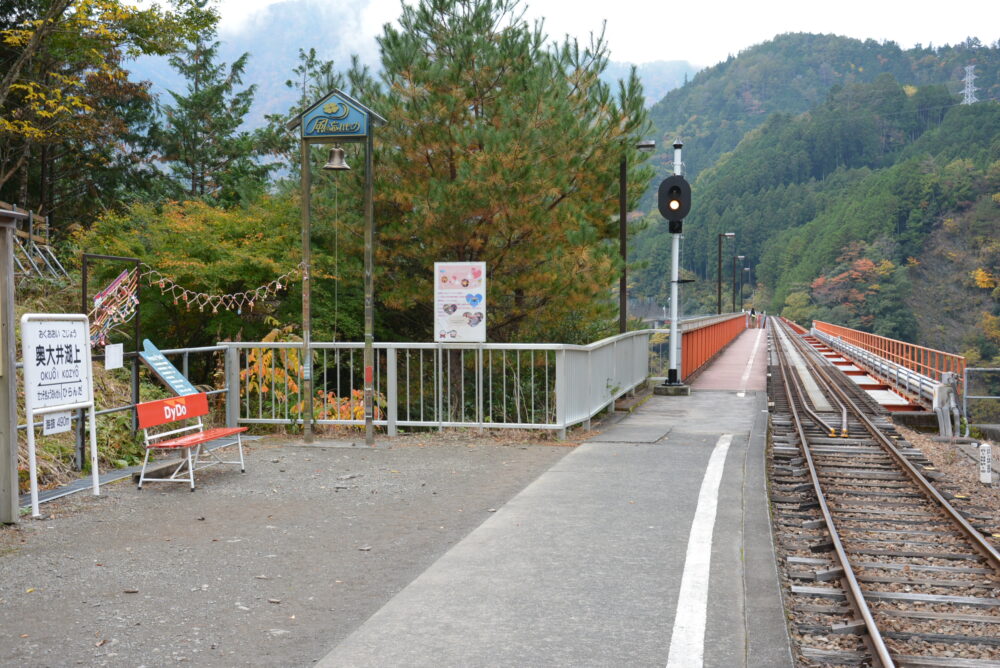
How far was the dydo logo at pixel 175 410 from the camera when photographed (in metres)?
8.07

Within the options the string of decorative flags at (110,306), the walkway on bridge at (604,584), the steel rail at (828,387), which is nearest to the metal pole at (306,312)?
the string of decorative flags at (110,306)

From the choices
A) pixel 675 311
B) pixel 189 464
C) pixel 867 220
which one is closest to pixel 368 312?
pixel 189 464

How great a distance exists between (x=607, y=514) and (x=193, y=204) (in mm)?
12253

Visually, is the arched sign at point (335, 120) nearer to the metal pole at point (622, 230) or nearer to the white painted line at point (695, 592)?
the white painted line at point (695, 592)

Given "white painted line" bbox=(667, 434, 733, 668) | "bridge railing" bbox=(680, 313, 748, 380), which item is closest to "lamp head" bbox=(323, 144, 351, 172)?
"white painted line" bbox=(667, 434, 733, 668)

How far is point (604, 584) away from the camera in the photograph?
5.16 m

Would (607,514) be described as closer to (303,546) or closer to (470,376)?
(303,546)

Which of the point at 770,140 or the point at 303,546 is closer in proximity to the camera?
the point at 303,546

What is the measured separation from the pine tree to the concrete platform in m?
27.5

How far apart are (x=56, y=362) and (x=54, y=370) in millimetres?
73

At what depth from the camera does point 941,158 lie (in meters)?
132

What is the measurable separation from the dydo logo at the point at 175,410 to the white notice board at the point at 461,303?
388cm

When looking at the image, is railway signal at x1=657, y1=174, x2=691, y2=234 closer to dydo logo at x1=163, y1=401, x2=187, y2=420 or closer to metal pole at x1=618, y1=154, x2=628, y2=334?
metal pole at x1=618, y1=154, x2=628, y2=334

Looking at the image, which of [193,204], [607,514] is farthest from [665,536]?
[193,204]
